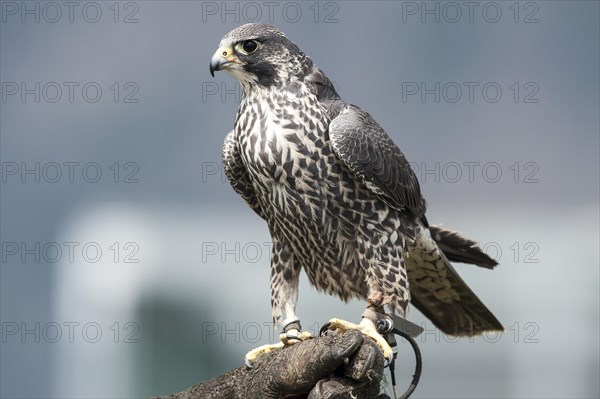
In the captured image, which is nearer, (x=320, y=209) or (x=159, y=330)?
(x=320, y=209)

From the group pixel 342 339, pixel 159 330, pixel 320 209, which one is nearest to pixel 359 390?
pixel 342 339

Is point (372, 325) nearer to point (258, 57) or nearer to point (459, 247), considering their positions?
point (459, 247)

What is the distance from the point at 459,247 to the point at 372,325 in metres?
0.82

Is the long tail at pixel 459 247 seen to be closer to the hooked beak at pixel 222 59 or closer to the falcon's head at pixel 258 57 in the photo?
the falcon's head at pixel 258 57

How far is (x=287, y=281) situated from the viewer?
3.59 meters

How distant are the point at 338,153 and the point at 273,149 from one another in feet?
0.75

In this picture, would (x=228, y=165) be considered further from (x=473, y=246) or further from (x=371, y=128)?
(x=473, y=246)

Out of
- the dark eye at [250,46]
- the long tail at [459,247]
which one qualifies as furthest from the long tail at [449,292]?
the dark eye at [250,46]

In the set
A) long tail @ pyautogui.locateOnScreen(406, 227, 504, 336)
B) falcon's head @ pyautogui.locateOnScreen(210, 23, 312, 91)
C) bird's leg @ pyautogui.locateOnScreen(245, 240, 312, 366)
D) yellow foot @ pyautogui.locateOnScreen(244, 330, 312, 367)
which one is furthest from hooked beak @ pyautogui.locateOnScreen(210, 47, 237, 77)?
long tail @ pyautogui.locateOnScreen(406, 227, 504, 336)

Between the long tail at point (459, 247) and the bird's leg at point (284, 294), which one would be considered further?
the long tail at point (459, 247)

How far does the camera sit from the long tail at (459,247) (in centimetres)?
387

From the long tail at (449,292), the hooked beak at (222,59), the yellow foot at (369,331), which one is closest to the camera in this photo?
the yellow foot at (369,331)

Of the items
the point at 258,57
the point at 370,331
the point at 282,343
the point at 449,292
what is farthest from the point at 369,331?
the point at 258,57

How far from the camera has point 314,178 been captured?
336 cm
